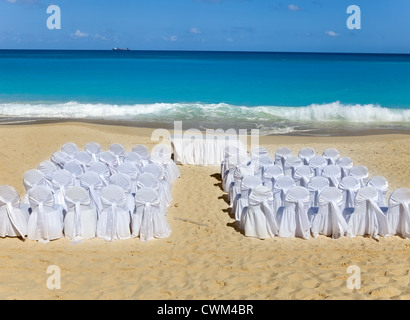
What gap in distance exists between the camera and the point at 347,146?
15656 mm

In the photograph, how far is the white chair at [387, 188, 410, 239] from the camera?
738cm

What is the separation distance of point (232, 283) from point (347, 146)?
11.1 meters

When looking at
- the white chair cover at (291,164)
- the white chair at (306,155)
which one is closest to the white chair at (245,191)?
the white chair cover at (291,164)

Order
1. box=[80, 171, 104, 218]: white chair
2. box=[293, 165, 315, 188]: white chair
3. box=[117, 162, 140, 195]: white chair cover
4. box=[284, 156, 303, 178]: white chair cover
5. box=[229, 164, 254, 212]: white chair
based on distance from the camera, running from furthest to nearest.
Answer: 1. box=[284, 156, 303, 178]: white chair cover
2. box=[293, 165, 315, 188]: white chair
3. box=[117, 162, 140, 195]: white chair cover
4. box=[229, 164, 254, 212]: white chair
5. box=[80, 171, 104, 218]: white chair

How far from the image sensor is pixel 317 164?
32.9 feet

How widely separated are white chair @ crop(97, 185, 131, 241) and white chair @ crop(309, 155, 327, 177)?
15.2 ft

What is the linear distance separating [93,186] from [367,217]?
4.93 meters

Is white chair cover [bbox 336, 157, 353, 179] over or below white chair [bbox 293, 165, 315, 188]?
over

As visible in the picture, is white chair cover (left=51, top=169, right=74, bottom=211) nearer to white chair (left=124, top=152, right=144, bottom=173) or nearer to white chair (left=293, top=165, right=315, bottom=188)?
white chair (left=124, top=152, right=144, bottom=173)

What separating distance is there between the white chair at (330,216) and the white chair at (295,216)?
201 mm

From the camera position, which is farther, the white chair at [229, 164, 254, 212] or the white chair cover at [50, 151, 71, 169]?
the white chair cover at [50, 151, 71, 169]

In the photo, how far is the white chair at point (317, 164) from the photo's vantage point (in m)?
9.95

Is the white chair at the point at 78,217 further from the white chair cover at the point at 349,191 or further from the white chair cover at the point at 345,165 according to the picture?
the white chair cover at the point at 345,165

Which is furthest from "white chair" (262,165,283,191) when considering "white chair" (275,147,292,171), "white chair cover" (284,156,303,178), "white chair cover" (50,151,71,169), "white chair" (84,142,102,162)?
"white chair cover" (50,151,71,169)
